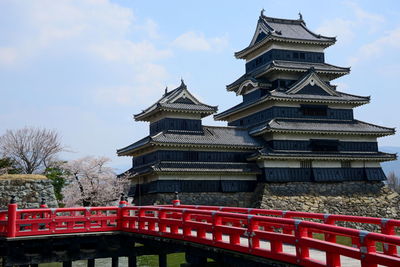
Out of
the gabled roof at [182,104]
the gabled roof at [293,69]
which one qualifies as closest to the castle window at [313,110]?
the gabled roof at [293,69]

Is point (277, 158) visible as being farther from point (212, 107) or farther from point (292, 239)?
point (292, 239)

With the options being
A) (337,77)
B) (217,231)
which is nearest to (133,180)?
(337,77)

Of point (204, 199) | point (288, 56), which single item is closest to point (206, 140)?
point (204, 199)

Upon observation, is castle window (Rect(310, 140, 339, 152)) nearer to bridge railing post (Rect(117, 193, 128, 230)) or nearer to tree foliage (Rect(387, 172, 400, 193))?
bridge railing post (Rect(117, 193, 128, 230))

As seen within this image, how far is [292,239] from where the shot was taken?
375 inches

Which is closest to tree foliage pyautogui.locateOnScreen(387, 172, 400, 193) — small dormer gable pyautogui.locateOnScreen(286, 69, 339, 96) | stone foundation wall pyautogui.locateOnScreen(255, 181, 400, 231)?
stone foundation wall pyautogui.locateOnScreen(255, 181, 400, 231)

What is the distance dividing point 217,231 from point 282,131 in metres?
24.7

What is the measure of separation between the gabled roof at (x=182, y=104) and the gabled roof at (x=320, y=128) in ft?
16.1

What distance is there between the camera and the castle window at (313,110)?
38906 mm

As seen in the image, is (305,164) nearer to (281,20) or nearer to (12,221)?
(281,20)

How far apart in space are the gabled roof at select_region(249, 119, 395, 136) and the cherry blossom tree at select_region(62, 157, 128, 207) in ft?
46.8

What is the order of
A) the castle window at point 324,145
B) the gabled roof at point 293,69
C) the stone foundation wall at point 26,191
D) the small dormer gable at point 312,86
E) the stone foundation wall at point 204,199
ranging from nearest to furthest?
the stone foundation wall at point 26,191 → the stone foundation wall at point 204,199 → the castle window at point 324,145 → the small dormer gable at point 312,86 → the gabled roof at point 293,69

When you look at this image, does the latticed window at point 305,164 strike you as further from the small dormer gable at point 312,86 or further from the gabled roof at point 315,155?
the small dormer gable at point 312,86

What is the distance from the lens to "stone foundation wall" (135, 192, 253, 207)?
32594 millimetres
